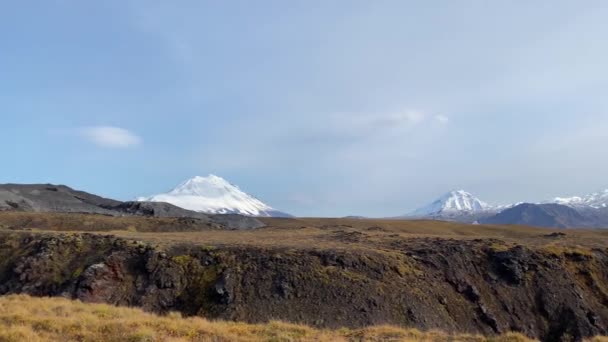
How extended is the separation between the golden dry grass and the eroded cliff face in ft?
→ 34.7

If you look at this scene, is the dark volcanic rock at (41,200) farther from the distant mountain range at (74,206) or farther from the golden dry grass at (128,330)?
the golden dry grass at (128,330)

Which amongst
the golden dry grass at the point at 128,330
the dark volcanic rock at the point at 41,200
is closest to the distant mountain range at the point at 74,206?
the dark volcanic rock at the point at 41,200

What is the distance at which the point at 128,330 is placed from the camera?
16328 millimetres

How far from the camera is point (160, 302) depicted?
33.0m

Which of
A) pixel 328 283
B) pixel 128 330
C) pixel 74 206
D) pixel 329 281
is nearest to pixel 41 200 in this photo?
pixel 74 206

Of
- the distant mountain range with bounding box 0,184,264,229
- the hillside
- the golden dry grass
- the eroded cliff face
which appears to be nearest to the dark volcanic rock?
the distant mountain range with bounding box 0,184,264,229

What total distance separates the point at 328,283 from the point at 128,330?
19.3 metres

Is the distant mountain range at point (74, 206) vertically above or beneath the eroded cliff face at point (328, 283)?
above

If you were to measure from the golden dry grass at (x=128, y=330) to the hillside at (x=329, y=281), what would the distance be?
34.6 ft

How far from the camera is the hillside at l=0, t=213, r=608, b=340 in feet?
106

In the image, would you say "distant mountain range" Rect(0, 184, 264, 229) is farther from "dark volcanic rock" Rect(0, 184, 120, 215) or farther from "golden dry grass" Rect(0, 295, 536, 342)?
"golden dry grass" Rect(0, 295, 536, 342)

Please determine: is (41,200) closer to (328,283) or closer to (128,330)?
(328,283)

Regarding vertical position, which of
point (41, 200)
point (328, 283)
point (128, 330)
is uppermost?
point (41, 200)

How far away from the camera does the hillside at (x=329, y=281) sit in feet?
106
